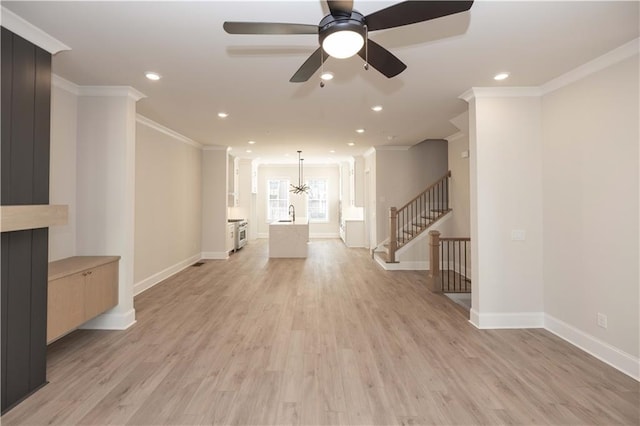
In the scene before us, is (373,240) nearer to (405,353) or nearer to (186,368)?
(405,353)

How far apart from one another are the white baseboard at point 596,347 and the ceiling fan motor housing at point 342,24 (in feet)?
11.3

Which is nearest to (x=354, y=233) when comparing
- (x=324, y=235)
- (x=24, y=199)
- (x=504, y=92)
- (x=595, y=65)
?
(x=324, y=235)

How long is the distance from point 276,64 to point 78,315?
10.3 feet

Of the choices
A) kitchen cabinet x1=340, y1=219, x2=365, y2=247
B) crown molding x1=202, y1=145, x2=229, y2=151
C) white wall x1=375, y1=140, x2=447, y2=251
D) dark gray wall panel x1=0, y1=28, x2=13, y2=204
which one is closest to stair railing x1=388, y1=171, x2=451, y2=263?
white wall x1=375, y1=140, x2=447, y2=251

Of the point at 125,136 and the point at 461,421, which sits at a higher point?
the point at 125,136

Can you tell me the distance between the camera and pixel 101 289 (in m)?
3.36

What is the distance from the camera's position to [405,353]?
9.93ft

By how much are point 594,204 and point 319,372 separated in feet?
10.1

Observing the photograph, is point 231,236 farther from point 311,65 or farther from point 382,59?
point 382,59

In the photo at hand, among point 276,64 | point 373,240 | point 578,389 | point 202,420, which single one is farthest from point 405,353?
point 373,240

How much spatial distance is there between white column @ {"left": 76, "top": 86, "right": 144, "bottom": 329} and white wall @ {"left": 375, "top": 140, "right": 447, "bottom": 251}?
18.3 ft

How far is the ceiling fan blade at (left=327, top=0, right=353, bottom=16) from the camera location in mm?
1625

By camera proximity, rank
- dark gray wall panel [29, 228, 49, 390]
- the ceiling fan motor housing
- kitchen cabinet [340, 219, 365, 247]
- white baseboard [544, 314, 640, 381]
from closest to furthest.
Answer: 1. the ceiling fan motor housing
2. dark gray wall panel [29, 228, 49, 390]
3. white baseboard [544, 314, 640, 381]
4. kitchen cabinet [340, 219, 365, 247]

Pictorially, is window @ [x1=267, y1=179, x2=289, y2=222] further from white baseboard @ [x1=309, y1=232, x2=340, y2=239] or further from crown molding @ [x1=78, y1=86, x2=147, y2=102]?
crown molding @ [x1=78, y1=86, x2=147, y2=102]
